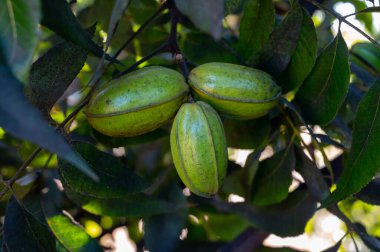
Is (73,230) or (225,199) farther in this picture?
(225,199)

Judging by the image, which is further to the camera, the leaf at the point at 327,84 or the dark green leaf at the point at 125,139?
the dark green leaf at the point at 125,139

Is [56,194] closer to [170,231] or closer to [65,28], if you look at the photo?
[170,231]

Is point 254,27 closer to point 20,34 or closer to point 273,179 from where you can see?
point 273,179

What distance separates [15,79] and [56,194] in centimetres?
76

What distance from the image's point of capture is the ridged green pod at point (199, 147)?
101 cm

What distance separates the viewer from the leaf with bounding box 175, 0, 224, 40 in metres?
0.76

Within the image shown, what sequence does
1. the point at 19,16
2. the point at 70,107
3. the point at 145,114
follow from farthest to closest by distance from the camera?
the point at 70,107
the point at 145,114
the point at 19,16

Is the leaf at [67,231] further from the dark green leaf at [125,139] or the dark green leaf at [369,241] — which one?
the dark green leaf at [369,241]

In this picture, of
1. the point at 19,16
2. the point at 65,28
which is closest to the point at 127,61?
the point at 65,28

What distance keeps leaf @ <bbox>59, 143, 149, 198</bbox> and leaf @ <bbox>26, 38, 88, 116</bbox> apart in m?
0.11

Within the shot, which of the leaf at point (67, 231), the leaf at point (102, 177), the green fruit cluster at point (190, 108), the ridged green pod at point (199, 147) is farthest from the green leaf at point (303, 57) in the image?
the leaf at point (67, 231)

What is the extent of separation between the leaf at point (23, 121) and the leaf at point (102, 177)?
1.16ft

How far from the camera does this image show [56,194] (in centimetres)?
148

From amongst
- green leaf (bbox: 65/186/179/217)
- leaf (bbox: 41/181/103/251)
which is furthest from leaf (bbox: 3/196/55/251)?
green leaf (bbox: 65/186/179/217)
